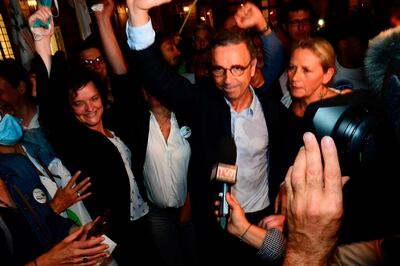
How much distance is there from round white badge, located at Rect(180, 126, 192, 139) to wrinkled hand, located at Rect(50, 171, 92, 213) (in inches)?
30.8

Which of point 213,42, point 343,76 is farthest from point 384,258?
point 343,76

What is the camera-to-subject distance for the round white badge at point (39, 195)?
1666 millimetres

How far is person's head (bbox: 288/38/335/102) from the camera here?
7.86 feet

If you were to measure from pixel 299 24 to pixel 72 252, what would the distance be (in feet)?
10.6

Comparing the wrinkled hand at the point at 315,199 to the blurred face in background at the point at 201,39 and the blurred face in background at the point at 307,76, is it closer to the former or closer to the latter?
the blurred face in background at the point at 307,76

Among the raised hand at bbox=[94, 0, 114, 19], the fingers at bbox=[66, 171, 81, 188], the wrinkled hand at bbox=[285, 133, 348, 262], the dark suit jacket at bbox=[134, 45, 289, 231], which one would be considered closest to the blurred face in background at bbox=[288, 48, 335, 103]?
the dark suit jacket at bbox=[134, 45, 289, 231]

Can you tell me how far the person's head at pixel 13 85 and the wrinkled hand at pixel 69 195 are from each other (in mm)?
855

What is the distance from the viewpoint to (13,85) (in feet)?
8.80

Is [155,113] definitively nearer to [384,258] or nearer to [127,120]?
[127,120]

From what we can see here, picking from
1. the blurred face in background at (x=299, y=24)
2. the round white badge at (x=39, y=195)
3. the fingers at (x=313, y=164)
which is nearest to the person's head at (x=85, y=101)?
the round white badge at (x=39, y=195)

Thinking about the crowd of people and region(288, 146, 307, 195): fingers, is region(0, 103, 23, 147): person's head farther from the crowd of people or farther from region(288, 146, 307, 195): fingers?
region(288, 146, 307, 195): fingers

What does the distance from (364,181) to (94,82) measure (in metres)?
2.03

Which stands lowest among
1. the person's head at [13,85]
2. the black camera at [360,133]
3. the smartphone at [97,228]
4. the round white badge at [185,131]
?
the smartphone at [97,228]

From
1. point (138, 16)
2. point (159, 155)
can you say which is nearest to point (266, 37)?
point (138, 16)
